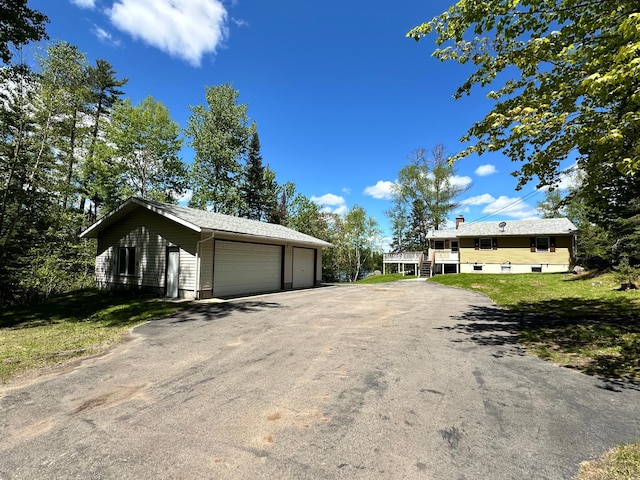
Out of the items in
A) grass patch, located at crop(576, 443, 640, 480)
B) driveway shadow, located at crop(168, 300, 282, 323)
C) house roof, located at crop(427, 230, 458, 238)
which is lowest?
driveway shadow, located at crop(168, 300, 282, 323)

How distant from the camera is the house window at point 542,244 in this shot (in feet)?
87.6

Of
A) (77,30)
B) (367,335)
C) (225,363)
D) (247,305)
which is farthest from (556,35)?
(77,30)

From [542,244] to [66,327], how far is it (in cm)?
3166

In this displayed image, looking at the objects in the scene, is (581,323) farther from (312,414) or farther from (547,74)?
(312,414)

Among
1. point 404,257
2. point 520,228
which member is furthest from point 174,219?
point 520,228

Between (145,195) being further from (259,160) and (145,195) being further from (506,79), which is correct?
(506,79)

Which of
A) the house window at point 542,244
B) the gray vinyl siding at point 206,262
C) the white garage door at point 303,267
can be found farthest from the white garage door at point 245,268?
the house window at point 542,244

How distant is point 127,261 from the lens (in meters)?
15.5

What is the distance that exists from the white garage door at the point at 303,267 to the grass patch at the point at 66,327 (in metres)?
8.53

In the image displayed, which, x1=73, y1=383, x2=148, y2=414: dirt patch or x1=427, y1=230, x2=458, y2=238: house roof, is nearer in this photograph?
x1=73, y1=383, x2=148, y2=414: dirt patch

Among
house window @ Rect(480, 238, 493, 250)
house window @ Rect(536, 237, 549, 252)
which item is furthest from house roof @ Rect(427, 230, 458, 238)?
house window @ Rect(536, 237, 549, 252)

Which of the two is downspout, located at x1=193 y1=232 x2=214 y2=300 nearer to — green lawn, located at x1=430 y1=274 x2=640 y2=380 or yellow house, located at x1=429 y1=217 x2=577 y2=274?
green lawn, located at x1=430 y1=274 x2=640 y2=380

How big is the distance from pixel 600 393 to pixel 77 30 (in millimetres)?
20635

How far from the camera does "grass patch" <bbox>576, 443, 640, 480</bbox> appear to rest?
93.0 inches
